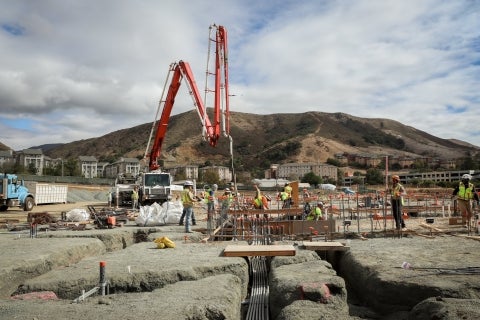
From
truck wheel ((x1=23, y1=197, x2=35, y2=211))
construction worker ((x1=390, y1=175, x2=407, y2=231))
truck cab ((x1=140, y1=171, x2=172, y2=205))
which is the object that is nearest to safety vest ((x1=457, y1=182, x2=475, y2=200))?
construction worker ((x1=390, y1=175, x2=407, y2=231))

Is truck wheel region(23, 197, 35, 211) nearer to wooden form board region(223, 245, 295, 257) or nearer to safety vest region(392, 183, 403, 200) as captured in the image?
wooden form board region(223, 245, 295, 257)

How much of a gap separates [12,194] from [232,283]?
22.1 metres

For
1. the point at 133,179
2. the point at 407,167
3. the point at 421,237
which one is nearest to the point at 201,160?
the point at 407,167

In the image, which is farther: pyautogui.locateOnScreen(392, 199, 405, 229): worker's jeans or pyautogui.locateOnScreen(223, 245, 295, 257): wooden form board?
pyautogui.locateOnScreen(392, 199, 405, 229): worker's jeans

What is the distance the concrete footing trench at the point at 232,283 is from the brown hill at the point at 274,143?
12870cm

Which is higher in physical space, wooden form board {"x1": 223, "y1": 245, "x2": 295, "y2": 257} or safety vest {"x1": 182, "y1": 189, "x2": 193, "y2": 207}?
safety vest {"x1": 182, "y1": 189, "x2": 193, "y2": 207}

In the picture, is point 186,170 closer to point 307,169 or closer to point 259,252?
point 307,169

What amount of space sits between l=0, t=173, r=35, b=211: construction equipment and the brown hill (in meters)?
112

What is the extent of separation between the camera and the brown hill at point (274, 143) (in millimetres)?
147000

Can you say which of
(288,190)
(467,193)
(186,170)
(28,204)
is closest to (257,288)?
(467,193)

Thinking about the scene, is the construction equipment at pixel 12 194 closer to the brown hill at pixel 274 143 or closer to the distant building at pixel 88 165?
the brown hill at pixel 274 143

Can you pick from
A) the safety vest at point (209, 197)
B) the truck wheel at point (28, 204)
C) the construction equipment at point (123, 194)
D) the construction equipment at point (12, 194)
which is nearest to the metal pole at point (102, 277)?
the safety vest at point (209, 197)

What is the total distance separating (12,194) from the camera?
23938 mm

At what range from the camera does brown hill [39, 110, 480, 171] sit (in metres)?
147
